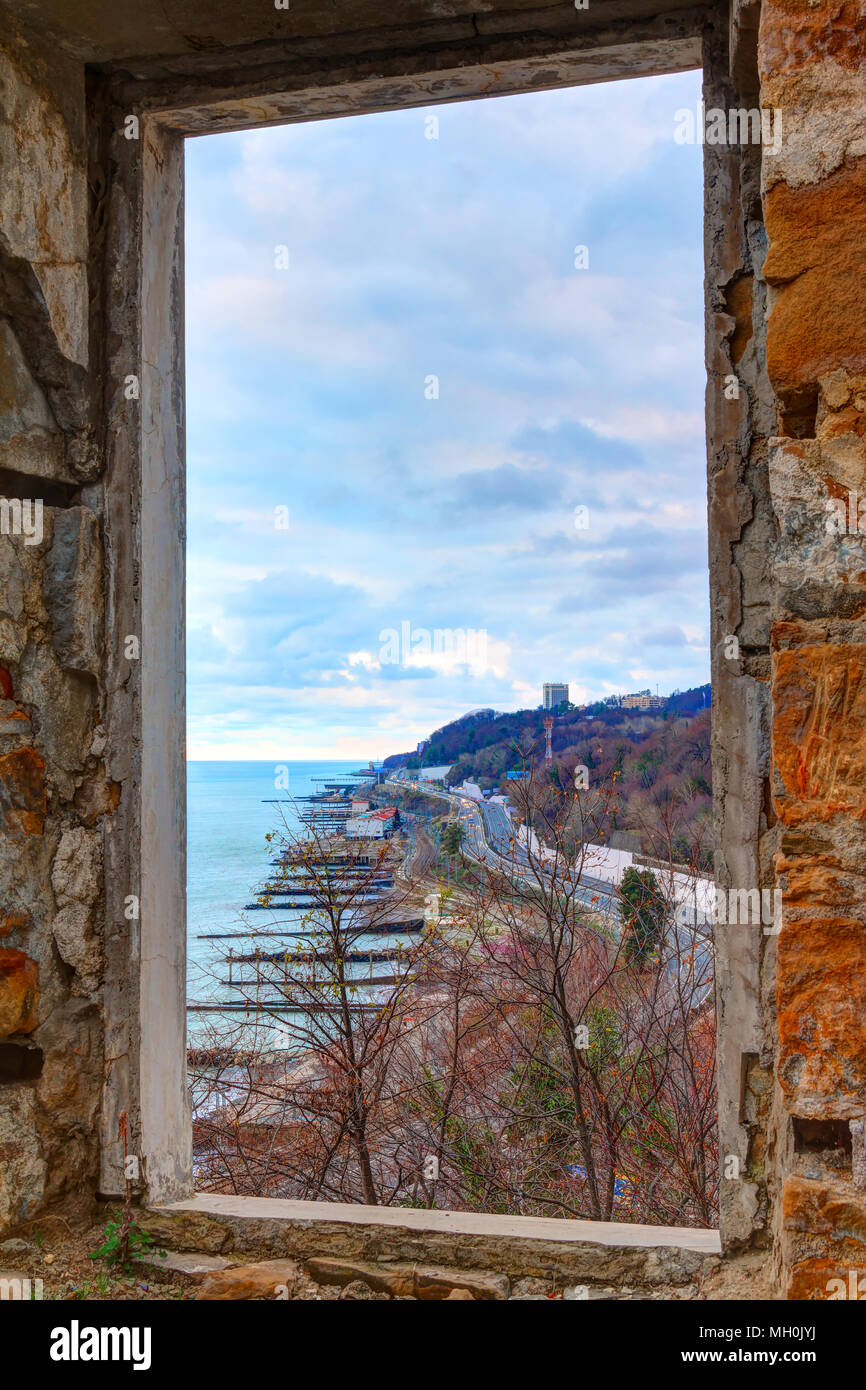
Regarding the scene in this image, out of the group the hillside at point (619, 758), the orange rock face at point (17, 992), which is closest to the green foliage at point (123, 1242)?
the orange rock face at point (17, 992)

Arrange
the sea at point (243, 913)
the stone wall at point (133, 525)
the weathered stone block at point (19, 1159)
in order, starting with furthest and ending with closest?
the sea at point (243, 913) < the weathered stone block at point (19, 1159) < the stone wall at point (133, 525)

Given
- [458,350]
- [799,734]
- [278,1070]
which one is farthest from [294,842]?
[458,350]

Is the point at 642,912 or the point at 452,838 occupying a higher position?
the point at 452,838

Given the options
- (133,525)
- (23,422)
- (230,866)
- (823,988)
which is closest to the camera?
(823,988)

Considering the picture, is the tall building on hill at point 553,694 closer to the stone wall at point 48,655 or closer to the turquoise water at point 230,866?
the turquoise water at point 230,866

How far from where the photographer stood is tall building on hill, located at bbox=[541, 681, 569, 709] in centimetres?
653

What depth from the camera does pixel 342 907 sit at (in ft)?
17.3

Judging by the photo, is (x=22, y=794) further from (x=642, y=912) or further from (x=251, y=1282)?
(x=642, y=912)

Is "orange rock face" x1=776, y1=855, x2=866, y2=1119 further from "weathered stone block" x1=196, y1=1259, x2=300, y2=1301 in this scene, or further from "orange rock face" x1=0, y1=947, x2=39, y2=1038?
"orange rock face" x1=0, y1=947, x2=39, y2=1038

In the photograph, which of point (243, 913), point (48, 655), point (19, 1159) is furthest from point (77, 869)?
point (243, 913)

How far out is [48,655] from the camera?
1988 millimetres

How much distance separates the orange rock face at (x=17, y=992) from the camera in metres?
1.86

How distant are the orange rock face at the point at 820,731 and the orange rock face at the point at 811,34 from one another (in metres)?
0.71

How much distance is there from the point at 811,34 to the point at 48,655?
1714mm
